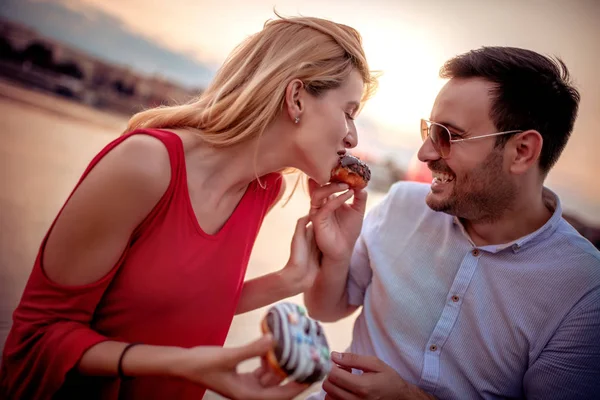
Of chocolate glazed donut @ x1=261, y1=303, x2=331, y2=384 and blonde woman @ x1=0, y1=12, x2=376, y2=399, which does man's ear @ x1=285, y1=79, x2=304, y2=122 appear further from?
chocolate glazed donut @ x1=261, y1=303, x2=331, y2=384

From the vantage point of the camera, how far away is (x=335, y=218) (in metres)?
2.49

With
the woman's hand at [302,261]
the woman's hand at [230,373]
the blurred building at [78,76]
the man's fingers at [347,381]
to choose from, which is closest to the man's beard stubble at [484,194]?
the woman's hand at [302,261]

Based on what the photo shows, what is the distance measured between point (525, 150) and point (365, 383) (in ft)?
5.21

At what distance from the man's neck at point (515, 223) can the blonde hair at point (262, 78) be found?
1.21 meters

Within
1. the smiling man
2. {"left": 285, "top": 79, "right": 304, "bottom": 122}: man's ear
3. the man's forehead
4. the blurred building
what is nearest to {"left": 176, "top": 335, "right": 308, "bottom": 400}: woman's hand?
the smiling man

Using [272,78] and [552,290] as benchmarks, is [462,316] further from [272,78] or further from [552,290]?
[272,78]

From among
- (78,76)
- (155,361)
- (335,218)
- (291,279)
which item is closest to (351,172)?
(335,218)

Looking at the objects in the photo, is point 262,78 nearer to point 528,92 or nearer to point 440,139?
point 440,139

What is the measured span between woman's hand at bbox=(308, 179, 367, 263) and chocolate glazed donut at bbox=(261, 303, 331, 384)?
30.9 inches

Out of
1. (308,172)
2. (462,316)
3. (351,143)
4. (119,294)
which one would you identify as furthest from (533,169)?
(119,294)

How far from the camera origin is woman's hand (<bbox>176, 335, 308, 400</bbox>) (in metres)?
1.29

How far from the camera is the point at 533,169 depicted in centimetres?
236

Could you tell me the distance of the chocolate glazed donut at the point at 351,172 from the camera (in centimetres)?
226

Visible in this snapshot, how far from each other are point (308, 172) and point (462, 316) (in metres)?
1.16
